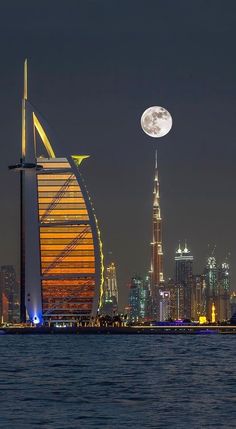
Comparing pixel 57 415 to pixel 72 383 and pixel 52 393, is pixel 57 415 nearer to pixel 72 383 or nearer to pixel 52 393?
pixel 52 393

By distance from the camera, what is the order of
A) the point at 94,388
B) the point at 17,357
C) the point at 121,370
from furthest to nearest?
the point at 17,357 → the point at 121,370 → the point at 94,388

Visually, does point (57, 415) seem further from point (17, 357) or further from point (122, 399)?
point (17, 357)

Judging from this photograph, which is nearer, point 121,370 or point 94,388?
point 94,388

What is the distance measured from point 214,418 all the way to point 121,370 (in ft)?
133

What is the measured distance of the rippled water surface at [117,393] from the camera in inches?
2547

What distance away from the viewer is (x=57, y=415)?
66.9 metres

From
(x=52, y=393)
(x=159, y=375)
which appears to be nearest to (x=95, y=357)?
(x=159, y=375)

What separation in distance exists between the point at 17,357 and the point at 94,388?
151 ft

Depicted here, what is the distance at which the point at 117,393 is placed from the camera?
262 ft

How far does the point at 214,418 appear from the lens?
65688mm

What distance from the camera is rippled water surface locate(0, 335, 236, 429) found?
2547 inches

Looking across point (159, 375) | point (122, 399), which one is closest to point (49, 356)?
point (159, 375)

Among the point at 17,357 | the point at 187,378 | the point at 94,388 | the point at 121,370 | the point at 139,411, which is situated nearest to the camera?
the point at 139,411

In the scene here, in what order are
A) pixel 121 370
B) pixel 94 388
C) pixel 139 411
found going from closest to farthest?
pixel 139 411, pixel 94 388, pixel 121 370
